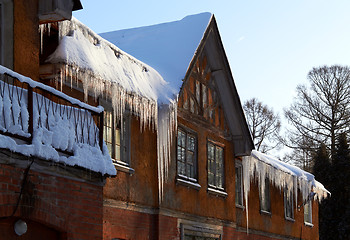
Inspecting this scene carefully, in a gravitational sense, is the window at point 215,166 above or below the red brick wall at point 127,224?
above

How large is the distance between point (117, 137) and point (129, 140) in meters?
0.39

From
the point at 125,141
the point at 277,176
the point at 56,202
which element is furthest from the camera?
the point at 277,176

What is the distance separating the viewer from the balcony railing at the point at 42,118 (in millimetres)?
8453

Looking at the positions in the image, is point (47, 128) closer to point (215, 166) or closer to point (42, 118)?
point (42, 118)

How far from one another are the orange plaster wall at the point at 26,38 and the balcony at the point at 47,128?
46 cm

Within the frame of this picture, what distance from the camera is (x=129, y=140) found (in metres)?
14.9

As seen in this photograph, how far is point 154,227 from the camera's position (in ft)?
51.3

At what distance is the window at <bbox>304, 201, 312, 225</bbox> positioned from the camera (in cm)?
2977

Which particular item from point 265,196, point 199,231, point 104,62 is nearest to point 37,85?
point 104,62

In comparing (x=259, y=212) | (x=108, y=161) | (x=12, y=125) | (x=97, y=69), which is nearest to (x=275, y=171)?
(x=259, y=212)

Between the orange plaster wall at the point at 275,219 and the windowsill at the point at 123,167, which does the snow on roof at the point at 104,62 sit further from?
the orange plaster wall at the point at 275,219

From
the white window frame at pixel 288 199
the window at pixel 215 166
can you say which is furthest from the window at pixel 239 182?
the white window frame at pixel 288 199

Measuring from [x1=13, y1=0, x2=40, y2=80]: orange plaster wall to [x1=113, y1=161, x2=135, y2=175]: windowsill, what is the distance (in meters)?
3.63

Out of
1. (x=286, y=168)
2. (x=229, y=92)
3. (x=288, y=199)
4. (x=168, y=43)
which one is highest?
(x=168, y=43)
